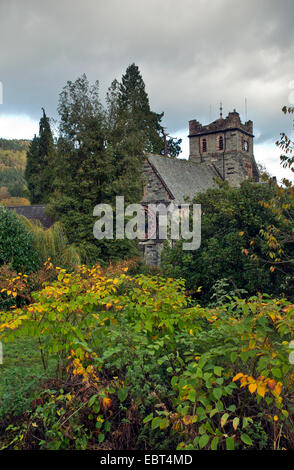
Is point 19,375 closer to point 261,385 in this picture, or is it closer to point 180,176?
point 261,385

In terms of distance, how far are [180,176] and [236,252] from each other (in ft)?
63.3

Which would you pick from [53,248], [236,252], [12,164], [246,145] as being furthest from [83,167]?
[12,164]

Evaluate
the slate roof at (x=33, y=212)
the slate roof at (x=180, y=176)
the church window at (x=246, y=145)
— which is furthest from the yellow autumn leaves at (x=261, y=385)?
the church window at (x=246, y=145)

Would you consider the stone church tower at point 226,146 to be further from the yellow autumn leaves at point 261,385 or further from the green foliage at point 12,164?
the green foliage at point 12,164

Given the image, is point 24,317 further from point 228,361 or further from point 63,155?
point 63,155

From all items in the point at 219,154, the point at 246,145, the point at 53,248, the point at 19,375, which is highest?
the point at 246,145

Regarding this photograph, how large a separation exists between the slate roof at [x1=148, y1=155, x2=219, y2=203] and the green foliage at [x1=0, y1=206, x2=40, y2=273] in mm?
13565

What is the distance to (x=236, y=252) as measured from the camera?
1110 cm

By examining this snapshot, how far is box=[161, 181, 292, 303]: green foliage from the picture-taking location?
10.9 m

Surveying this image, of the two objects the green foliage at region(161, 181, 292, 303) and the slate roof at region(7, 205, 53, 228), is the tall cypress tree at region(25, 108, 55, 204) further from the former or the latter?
the green foliage at region(161, 181, 292, 303)

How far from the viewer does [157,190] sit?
2716cm

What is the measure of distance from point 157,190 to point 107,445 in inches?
925

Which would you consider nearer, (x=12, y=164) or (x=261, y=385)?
(x=261, y=385)
